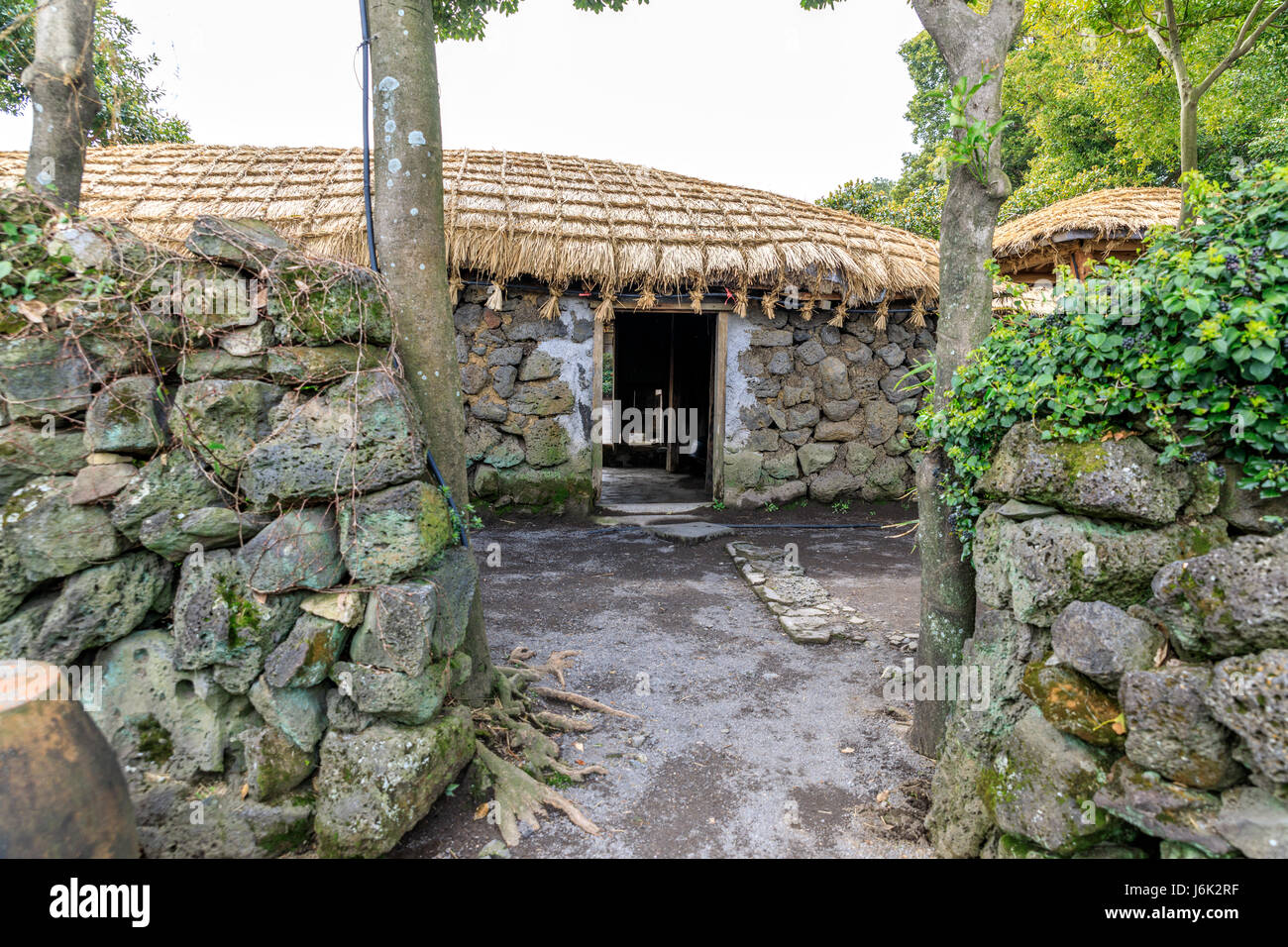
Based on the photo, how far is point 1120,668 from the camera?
71.8 inches

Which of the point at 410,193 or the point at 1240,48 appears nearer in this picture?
the point at 410,193

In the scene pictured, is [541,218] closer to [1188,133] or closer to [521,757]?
[1188,133]

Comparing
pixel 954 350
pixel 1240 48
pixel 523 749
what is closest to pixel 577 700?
pixel 523 749

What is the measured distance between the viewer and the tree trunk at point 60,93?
116 inches

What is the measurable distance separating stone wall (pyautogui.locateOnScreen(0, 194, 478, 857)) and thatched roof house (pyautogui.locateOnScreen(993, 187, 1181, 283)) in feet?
25.7

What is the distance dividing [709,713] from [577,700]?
702 mm

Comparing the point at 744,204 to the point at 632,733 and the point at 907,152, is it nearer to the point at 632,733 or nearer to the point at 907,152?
the point at 632,733

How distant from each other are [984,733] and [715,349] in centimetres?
574

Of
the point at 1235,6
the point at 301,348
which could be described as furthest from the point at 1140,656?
the point at 1235,6

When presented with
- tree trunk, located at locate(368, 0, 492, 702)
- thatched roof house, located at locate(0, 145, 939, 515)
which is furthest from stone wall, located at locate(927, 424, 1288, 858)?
thatched roof house, located at locate(0, 145, 939, 515)

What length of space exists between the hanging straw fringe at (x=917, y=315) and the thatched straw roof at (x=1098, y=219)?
99cm

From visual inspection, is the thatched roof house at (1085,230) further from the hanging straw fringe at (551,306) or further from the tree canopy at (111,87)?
the tree canopy at (111,87)

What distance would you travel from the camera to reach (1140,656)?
1823 millimetres

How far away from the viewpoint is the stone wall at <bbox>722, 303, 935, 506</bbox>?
7.52 m
